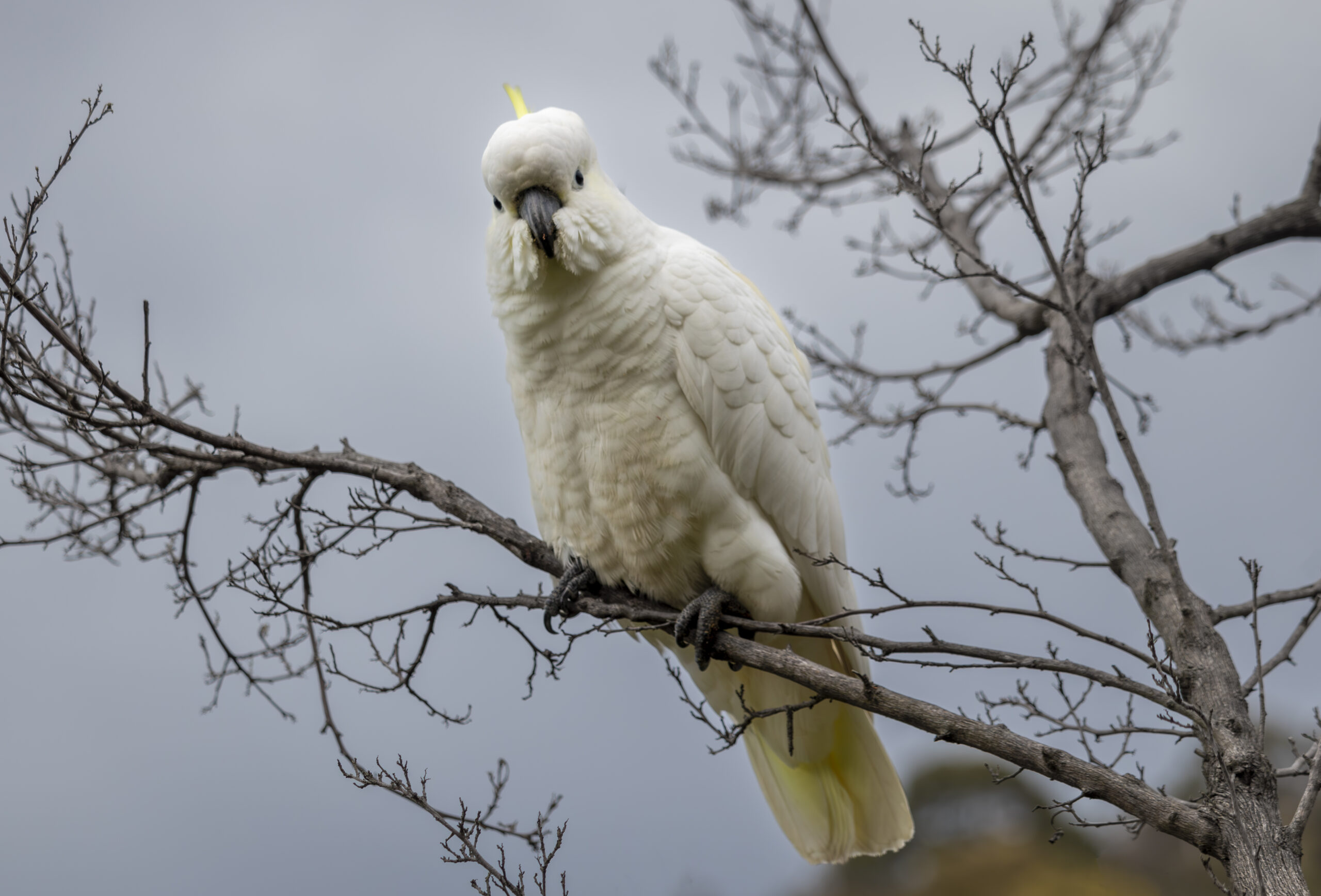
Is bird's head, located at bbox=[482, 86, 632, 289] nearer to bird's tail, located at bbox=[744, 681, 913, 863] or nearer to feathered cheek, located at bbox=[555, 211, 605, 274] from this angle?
feathered cheek, located at bbox=[555, 211, 605, 274]

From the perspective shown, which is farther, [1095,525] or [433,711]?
[1095,525]

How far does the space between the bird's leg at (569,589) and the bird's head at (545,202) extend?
0.78 m

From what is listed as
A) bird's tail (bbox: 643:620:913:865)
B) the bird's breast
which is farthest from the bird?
bird's tail (bbox: 643:620:913:865)

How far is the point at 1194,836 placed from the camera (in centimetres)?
188

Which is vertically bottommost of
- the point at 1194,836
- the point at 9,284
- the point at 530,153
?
the point at 1194,836

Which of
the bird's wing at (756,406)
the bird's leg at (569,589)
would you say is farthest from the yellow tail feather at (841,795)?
the bird's leg at (569,589)

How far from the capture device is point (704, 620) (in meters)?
2.47

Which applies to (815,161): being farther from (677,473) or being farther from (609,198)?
(677,473)

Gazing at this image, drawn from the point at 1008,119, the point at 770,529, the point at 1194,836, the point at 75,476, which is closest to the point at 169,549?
the point at 75,476

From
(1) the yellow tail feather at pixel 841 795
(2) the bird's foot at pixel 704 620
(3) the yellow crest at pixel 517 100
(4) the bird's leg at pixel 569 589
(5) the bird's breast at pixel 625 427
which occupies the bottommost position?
(1) the yellow tail feather at pixel 841 795

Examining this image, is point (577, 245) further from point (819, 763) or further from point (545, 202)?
point (819, 763)

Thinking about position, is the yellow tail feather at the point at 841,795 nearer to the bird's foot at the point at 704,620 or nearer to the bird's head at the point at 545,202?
the bird's foot at the point at 704,620

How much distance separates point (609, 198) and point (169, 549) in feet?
5.61

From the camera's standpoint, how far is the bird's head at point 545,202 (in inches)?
93.5
